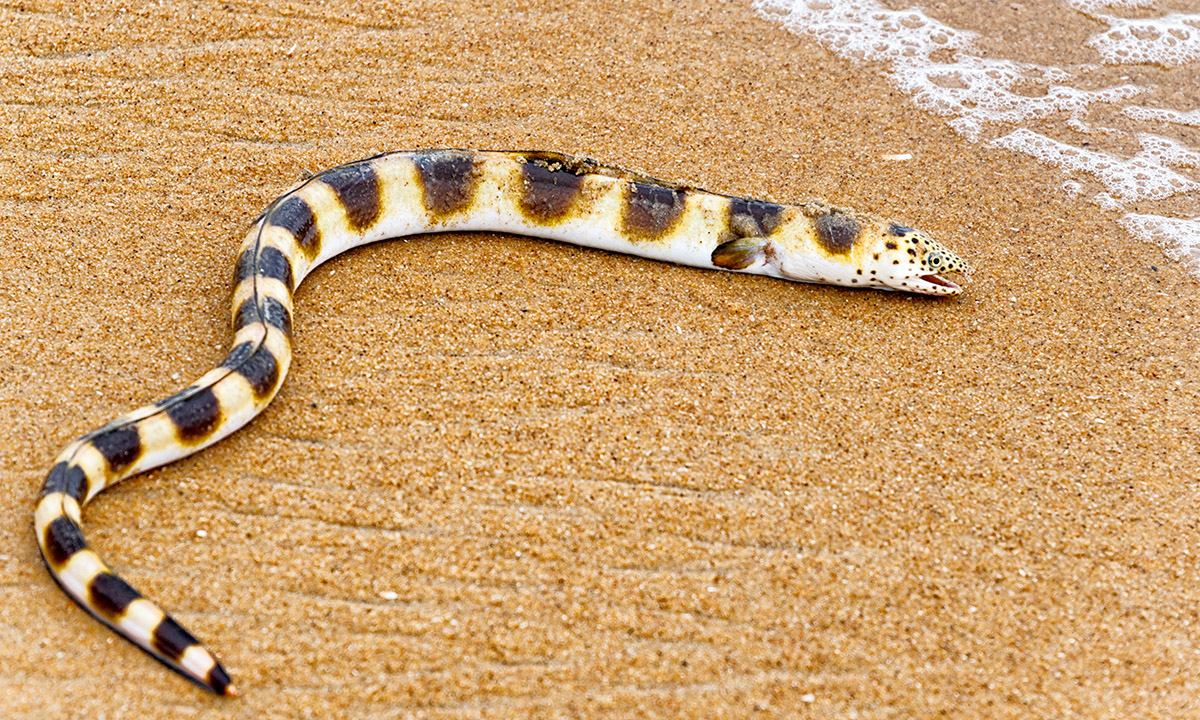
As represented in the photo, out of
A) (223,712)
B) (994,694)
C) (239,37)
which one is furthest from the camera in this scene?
(239,37)

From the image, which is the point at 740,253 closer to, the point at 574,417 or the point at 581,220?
the point at 581,220

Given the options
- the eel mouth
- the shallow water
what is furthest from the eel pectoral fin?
the shallow water

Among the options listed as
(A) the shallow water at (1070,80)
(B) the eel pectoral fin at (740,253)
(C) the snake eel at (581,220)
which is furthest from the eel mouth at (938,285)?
(A) the shallow water at (1070,80)

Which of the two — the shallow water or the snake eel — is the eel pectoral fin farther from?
the shallow water

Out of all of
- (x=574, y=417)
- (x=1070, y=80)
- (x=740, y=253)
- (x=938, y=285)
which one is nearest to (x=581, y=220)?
(x=740, y=253)

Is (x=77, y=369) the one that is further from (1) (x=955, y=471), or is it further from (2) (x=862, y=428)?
(1) (x=955, y=471)

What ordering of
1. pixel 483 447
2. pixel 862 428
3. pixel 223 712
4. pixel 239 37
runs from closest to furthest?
pixel 223 712, pixel 483 447, pixel 862 428, pixel 239 37

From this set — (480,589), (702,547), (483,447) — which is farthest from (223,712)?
(702,547)
